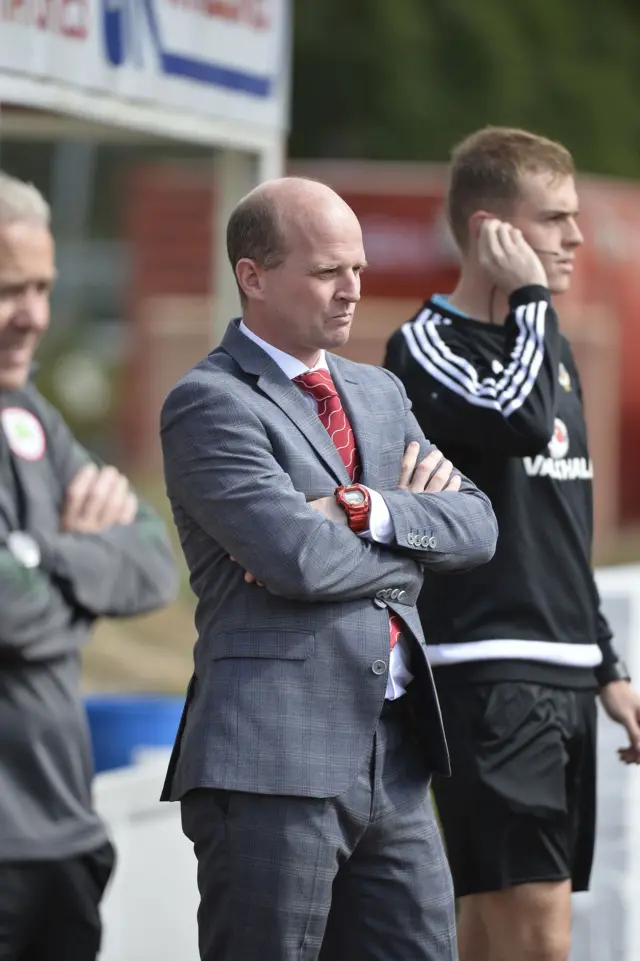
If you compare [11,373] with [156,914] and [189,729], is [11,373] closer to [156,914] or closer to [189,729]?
[189,729]

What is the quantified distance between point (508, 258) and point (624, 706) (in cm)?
106

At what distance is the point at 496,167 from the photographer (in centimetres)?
431

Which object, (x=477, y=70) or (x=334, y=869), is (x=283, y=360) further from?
(x=477, y=70)

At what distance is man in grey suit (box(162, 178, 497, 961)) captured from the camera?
3238 mm

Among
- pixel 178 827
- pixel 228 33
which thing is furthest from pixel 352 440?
pixel 228 33

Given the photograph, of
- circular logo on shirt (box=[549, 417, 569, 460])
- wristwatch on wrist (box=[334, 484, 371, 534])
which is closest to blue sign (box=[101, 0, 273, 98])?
circular logo on shirt (box=[549, 417, 569, 460])

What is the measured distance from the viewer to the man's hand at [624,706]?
435 cm

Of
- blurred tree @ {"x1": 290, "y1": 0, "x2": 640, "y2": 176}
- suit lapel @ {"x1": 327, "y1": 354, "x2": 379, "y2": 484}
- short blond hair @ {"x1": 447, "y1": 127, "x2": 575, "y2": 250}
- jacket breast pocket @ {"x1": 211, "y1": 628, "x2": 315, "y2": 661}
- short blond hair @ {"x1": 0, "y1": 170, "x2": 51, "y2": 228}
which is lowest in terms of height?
blurred tree @ {"x1": 290, "y1": 0, "x2": 640, "y2": 176}

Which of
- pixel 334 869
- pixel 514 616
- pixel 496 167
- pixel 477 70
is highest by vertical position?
pixel 496 167

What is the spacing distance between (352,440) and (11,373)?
0.85 m

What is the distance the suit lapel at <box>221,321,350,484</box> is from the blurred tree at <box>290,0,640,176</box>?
80.6ft

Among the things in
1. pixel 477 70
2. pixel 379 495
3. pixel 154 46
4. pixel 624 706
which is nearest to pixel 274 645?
pixel 379 495

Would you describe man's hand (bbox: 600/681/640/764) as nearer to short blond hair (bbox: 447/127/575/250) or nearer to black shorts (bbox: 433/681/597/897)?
black shorts (bbox: 433/681/597/897)

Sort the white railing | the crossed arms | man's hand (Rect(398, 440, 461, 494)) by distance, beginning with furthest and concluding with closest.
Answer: the white railing
man's hand (Rect(398, 440, 461, 494))
the crossed arms
